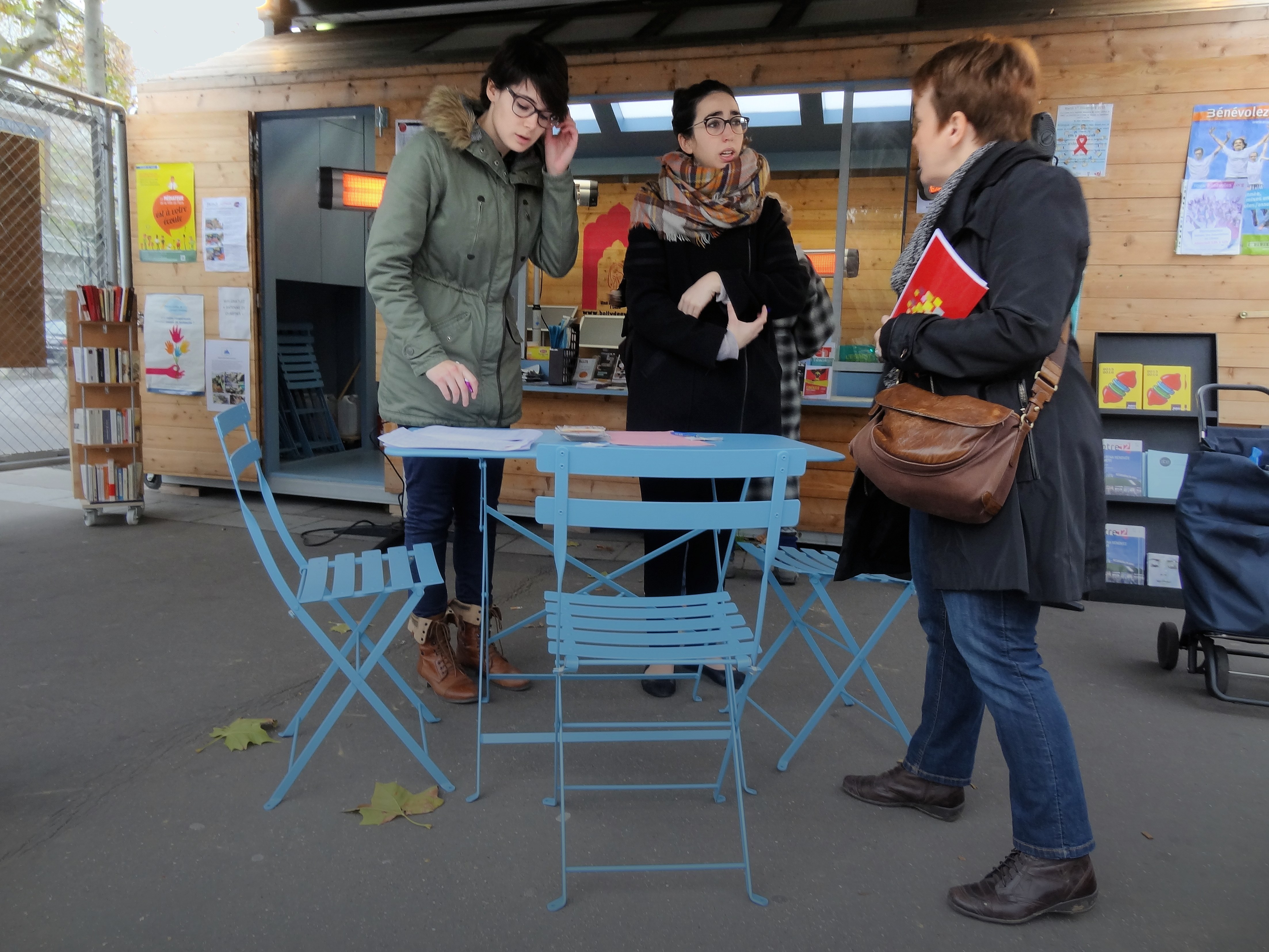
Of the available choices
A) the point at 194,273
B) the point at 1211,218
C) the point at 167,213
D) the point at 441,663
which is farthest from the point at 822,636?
the point at 167,213

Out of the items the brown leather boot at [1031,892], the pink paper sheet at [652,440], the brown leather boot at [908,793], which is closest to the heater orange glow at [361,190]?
the pink paper sheet at [652,440]

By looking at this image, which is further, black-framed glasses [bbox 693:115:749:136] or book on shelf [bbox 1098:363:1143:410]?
book on shelf [bbox 1098:363:1143:410]

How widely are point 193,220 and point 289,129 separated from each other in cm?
146

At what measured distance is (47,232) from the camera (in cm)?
509

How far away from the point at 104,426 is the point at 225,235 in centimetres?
154

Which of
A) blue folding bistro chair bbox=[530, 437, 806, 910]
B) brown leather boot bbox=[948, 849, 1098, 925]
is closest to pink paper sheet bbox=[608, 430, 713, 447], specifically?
blue folding bistro chair bbox=[530, 437, 806, 910]

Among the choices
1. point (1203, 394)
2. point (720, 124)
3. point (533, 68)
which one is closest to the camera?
point (533, 68)

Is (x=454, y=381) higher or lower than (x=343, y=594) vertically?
higher

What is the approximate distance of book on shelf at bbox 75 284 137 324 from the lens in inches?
182

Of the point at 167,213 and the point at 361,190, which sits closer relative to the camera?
the point at 361,190

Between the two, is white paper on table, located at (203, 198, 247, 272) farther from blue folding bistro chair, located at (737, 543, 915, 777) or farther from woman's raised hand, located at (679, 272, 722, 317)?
blue folding bistro chair, located at (737, 543, 915, 777)

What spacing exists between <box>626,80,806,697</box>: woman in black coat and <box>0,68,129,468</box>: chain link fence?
12.2 feet

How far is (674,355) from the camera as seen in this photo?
8.64 ft

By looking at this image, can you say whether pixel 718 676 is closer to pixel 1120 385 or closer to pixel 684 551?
pixel 684 551
